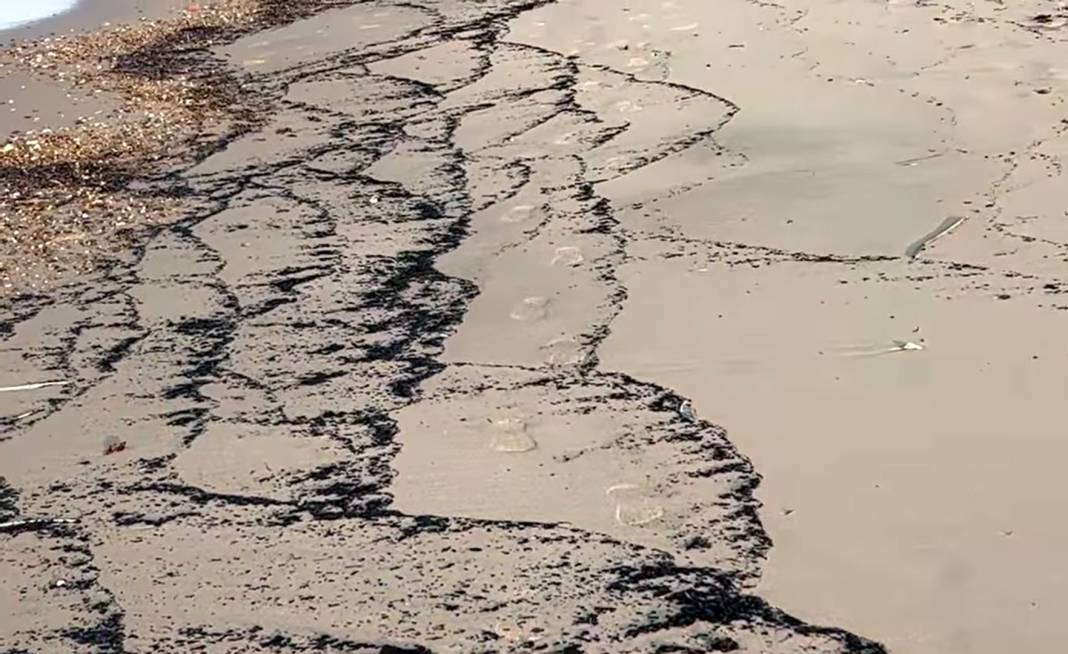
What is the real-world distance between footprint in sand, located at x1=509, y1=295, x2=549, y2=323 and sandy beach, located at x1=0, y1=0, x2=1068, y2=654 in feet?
0.09

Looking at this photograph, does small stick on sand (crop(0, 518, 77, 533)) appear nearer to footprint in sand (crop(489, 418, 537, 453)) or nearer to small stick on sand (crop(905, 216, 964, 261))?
footprint in sand (crop(489, 418, 537, 453))

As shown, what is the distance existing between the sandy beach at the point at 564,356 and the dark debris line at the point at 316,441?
0.03ft

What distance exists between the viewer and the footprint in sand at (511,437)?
10.6 feet

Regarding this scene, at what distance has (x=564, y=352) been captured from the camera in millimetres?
3684

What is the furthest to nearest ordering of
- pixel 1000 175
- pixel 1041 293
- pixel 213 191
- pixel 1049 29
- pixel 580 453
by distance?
pixel 1049 29
pixel 213 191
pixel 1000 175
pixel 1041 293
pixel 580 453

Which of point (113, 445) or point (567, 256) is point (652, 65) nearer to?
point (567, 256)

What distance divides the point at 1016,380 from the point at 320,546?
1.57 meters

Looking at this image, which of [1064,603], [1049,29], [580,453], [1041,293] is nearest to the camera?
[1064,603]

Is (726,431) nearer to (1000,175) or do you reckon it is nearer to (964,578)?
(964,578)

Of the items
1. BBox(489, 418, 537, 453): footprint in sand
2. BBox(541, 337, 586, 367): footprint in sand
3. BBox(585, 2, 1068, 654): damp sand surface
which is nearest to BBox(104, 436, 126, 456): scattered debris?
BBox(489, 418, 537, 453): footprint in sand

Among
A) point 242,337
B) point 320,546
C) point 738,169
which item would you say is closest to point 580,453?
point 320,546

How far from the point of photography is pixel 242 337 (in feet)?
13.1

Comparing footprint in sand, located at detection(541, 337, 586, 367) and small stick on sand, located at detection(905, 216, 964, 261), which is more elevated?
small stick on sand, located at detection(905, 216, 964, 261)

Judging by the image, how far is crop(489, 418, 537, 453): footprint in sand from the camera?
3242 millimetres
